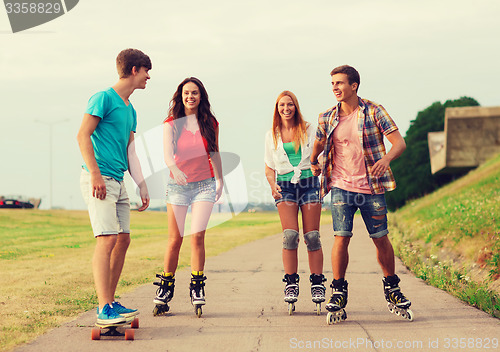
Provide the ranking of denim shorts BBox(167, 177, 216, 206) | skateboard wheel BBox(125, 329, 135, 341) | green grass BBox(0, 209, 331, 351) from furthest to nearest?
denim shorts BBox(167, 177, 216, 206) < green grass BBox(0, 209, 331, 351) < skateboard wheel BBox(125, 329, 135, 341)

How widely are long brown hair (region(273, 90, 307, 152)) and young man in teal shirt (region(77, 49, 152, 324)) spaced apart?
1599 mm

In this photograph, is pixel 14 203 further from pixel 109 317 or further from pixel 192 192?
pixel 109 317

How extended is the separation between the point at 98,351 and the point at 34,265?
26.0ft

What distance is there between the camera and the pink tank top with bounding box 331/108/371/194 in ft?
17.9

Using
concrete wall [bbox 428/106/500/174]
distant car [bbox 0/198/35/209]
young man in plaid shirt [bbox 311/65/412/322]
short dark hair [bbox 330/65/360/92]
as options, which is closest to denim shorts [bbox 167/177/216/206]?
young man in plaid shirt [bbox 311/65/412/322]

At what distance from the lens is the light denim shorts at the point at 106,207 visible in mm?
4750

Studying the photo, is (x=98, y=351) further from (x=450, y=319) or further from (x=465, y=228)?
(x=465, y=228)

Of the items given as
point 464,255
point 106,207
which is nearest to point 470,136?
point 464,255

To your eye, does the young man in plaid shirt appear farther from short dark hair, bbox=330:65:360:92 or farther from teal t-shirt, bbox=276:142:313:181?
teal t-shirt, bbox=276:142:313:181

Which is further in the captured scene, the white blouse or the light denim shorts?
the white blouse

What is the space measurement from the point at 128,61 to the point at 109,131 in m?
0.68

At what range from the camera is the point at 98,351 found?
4230 millimetres

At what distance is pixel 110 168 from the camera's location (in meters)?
4.88

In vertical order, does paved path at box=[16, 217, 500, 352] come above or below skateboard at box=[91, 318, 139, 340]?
below
